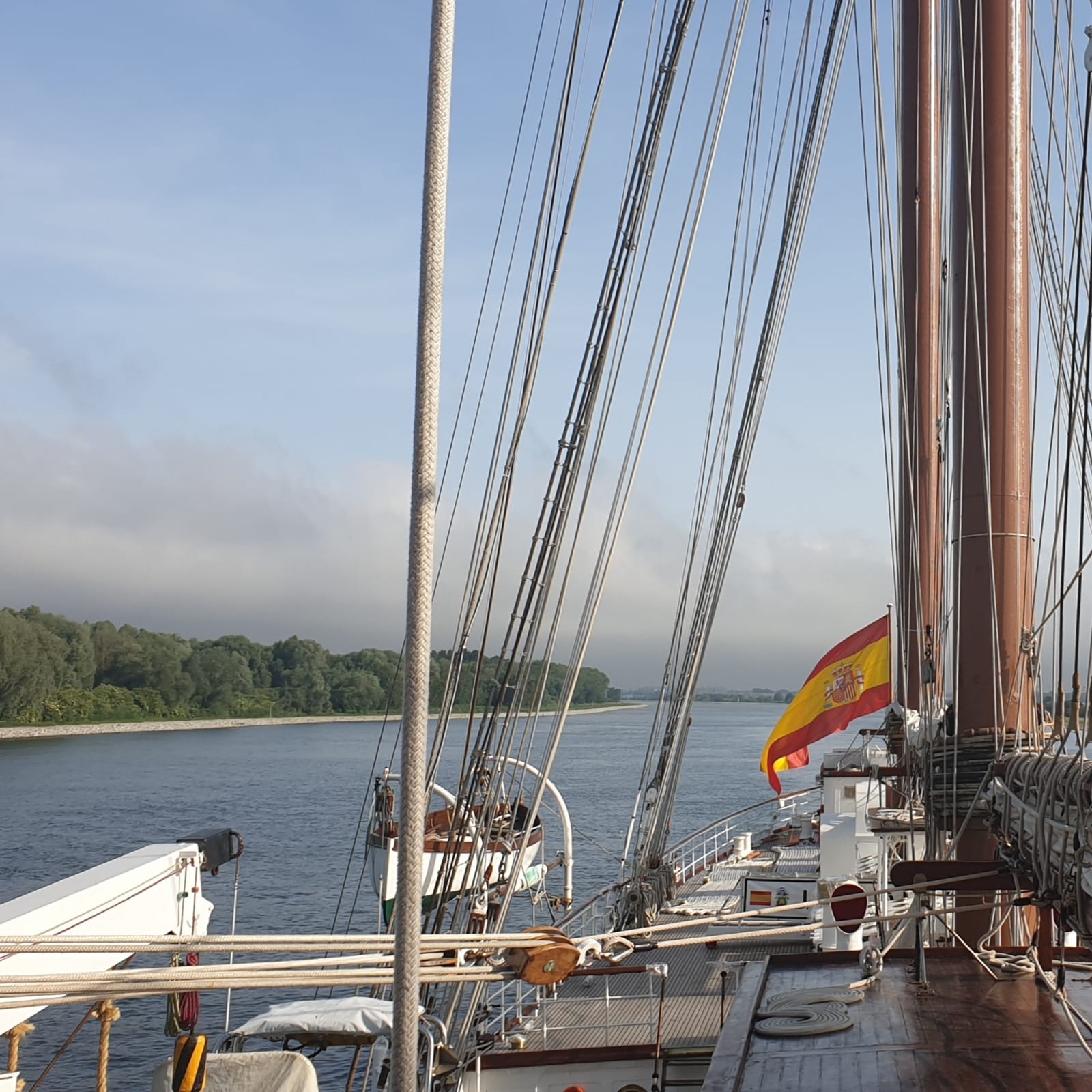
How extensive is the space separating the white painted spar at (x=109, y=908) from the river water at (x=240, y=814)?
19.2ft

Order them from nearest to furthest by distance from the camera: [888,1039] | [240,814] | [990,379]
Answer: [888,1039] → [990,379] → [240,814]

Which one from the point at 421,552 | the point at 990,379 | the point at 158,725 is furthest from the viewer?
the point at 158,725

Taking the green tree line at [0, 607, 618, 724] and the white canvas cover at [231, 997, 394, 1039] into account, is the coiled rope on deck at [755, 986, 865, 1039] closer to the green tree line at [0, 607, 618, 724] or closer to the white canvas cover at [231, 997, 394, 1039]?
the white canvas cover at [231, 997, 394, 1039]

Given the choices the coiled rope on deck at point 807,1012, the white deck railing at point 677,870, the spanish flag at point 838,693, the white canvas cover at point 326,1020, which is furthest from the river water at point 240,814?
the coiled rope on deck at point 807,1012

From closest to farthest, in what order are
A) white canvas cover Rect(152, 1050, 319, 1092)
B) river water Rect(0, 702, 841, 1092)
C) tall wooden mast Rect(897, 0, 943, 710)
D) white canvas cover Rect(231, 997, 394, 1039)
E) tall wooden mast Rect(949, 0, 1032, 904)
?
white canvas cover Rect(152, 1050, 319, 1092), tall wooden mast Rect(949, 0, 1032, 904), white canvas cover Rect(231, 997, 394, 1039), tall wooden mast Rect(897, 0, 943, 710), river water Rect(0, 702, 841, 1092)

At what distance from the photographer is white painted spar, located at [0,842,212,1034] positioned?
16.9ft

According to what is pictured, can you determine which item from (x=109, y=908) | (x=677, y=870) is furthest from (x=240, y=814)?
(x=109, y=908)

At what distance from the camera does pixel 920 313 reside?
1448 centimetres

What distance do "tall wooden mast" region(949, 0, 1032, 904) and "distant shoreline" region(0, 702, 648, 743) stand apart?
164ft

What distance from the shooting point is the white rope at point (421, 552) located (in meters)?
2.03

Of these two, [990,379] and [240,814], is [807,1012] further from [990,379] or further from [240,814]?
[240,814]

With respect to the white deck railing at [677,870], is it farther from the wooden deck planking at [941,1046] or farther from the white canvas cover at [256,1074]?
the white canvas cover at [256,1074]

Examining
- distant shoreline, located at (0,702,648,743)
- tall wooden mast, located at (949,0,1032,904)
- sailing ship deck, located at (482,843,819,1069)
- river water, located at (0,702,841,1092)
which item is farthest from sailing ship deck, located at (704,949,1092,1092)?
distant shoreline, located at (0,702,648,743)

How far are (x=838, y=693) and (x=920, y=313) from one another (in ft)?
17.1
